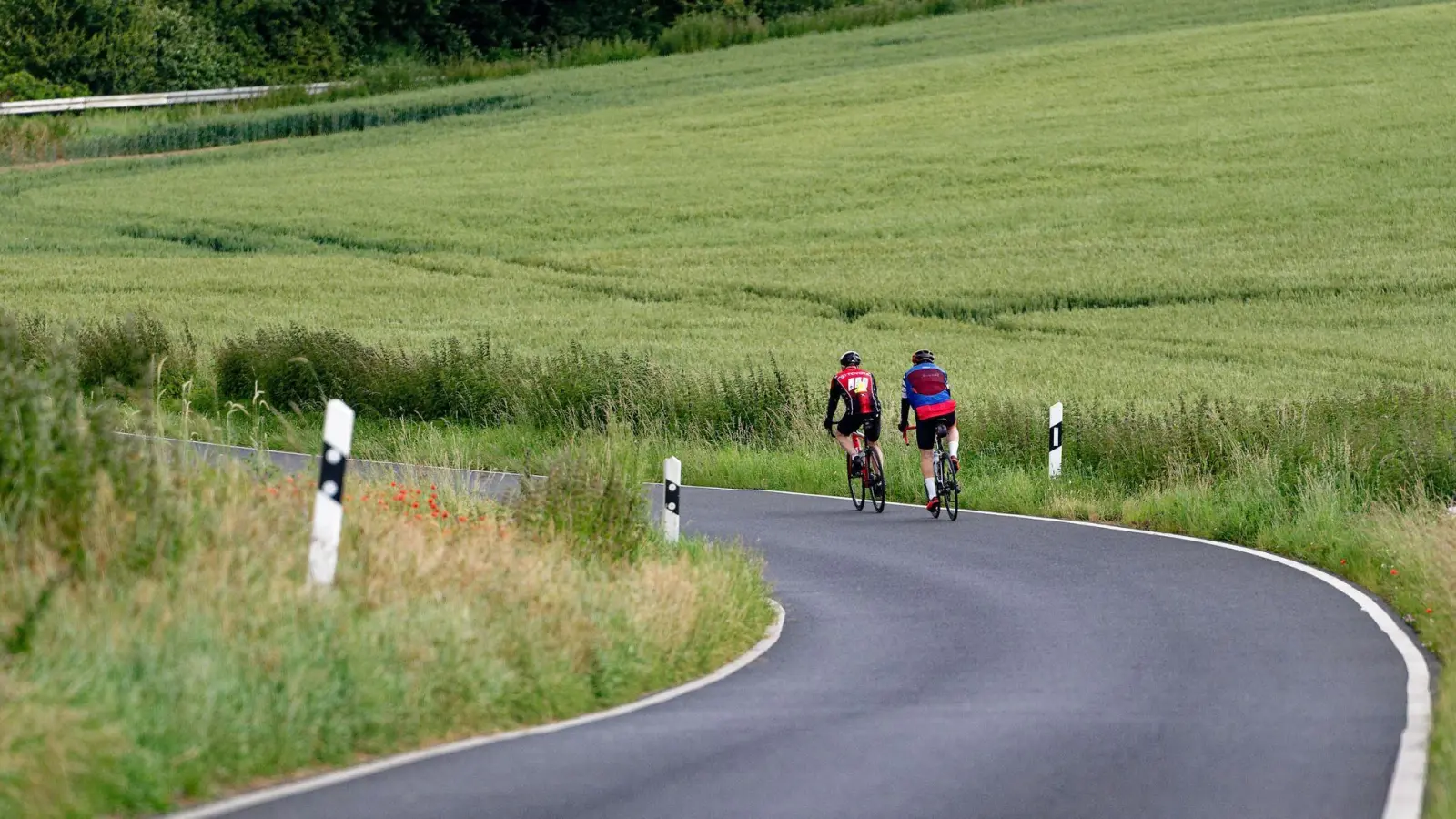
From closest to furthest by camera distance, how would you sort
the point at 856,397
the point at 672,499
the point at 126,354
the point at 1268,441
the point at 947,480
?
the point at 672,499 → the point at 947,480 → the point at 856,397 → the point at 1268,441 → the point at 126,354

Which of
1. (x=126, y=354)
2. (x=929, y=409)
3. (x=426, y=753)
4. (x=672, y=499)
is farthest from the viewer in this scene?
(x=126, y=354)

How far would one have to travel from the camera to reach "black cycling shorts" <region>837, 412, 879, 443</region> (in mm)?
19141

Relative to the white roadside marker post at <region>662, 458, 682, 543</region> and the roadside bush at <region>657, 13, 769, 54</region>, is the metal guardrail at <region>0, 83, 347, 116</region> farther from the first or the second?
Answer: the white roadside marker post at <region>662, 458, 682, 543</region>

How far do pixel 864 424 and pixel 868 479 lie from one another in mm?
746

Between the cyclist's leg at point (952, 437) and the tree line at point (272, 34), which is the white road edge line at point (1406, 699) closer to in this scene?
the cyclist's leg at point (952, 437)

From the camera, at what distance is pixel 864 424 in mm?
19297

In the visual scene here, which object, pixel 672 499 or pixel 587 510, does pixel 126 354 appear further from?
pixel 587 510

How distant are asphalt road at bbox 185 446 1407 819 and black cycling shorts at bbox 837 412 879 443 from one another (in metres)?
3.30

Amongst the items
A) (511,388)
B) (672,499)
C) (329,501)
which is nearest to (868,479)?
(672,499)

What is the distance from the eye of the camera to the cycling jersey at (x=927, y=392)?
61.3 feet

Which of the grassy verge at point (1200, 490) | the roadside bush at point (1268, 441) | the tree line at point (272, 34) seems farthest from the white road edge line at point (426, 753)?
the tree line at point (272, 34)

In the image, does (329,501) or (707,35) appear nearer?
(329,501)

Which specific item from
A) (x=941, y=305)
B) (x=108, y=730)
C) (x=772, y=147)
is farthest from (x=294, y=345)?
(x=772, y=147)

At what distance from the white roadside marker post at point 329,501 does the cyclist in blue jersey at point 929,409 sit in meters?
9.75
